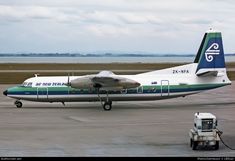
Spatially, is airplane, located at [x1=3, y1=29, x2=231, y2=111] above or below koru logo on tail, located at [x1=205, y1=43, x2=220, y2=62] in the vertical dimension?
below

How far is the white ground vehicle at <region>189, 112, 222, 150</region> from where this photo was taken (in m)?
16.9

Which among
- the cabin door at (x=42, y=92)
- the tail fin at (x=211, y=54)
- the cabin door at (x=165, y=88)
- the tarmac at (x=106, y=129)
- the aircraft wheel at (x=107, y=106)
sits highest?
the tail fin at (x=211, y=54)

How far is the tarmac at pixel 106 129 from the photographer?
54.8 feet

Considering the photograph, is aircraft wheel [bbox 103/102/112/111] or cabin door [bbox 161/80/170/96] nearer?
aircraft wheel [bbox 103/102/112/111]

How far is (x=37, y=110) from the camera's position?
3159cm

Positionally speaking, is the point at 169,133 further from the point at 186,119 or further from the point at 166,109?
the point at 166,109

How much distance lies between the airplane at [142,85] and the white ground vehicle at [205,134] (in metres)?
14.1

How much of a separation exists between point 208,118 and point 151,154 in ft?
8.95

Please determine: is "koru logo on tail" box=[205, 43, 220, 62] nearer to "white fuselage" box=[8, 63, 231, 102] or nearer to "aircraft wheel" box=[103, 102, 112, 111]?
"white fuselage" box=[8, 63, 231, 102]

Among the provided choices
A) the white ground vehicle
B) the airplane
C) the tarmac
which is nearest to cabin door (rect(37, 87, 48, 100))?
the airplane

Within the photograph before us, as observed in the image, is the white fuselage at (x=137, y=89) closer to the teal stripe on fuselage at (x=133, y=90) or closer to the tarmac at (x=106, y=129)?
the teal stripe on fuselage at (x=133, y=90)

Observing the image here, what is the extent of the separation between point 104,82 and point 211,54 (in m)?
7.99

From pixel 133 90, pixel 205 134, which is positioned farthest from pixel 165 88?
pixel 205 134

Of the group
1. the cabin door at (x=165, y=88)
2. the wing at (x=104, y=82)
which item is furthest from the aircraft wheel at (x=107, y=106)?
the cabin door at (x=165, y=88)
